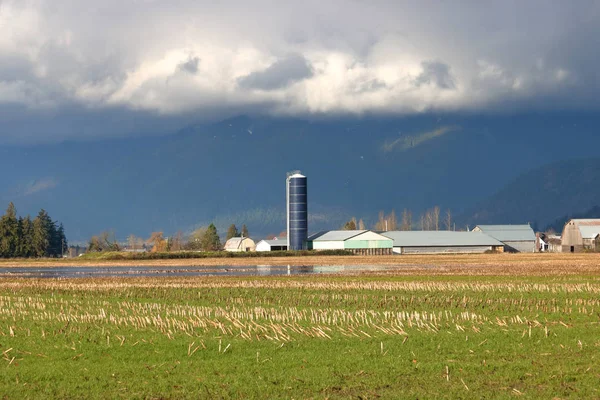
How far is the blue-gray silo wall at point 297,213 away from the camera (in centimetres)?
17162

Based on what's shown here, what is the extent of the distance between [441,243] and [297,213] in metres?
33.4

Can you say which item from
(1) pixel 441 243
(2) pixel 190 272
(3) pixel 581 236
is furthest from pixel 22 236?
(3) pixel 581 236

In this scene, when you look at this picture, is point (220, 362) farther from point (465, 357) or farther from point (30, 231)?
point (30, 231)

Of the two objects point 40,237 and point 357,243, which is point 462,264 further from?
point 40,237

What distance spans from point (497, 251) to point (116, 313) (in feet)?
494

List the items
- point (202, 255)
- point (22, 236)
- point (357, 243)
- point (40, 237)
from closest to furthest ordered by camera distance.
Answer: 1. point (202, 255)
2. point (22, 236)
3. point (357, 243)
4. point (40, 237)

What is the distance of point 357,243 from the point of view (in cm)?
17062

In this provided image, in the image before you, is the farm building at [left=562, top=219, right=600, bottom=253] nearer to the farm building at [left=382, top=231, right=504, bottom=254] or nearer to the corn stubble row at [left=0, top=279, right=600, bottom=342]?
the farm building at [left=382, top=231, right=504, bottom=254]

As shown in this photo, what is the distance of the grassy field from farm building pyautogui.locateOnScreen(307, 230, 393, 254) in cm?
12877

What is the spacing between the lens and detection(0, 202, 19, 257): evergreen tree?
16538 centimetres

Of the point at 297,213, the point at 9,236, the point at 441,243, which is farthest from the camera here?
the point at 441,243

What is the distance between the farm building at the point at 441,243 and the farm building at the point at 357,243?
10.5 feet

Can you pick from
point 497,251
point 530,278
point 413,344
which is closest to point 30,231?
point 497,251

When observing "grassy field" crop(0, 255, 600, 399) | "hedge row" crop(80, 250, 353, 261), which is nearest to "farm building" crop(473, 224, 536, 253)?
"hedge row" crop(80, 250, 353, 261)
